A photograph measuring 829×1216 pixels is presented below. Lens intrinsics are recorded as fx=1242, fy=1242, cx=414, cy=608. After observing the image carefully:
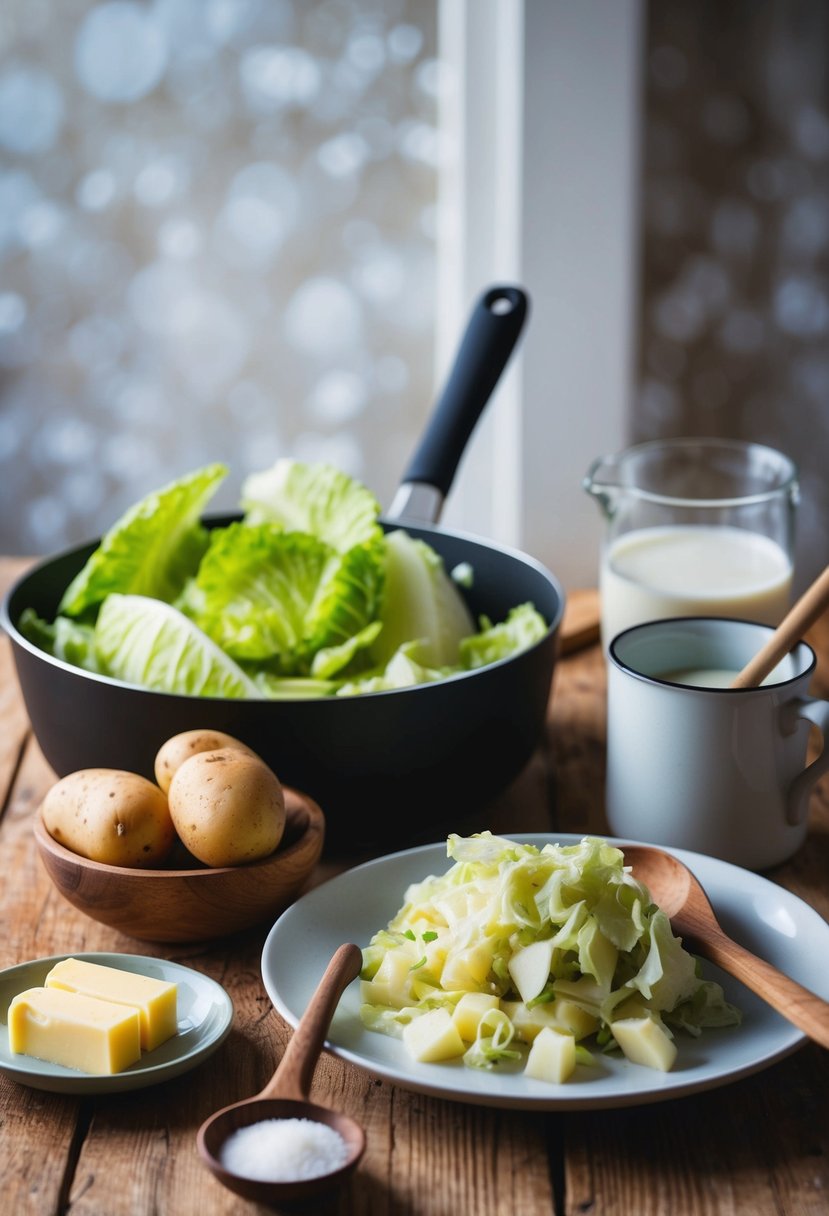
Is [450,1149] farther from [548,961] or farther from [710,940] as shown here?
[710,940]

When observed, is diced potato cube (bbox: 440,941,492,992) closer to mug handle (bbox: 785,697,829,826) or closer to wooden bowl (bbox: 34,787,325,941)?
wooden bowl (bbox: 34,787,325,941)

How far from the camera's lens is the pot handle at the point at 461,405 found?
4.95 ft

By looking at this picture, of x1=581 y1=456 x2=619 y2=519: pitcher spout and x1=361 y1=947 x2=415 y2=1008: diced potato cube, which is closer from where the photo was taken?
x1=361 y1=947 x2=415 y2=1008: diced potato cube

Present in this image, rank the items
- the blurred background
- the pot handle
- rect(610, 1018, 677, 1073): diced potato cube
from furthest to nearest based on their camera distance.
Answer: the blurred background, the pot handle, rect(610, 1018, 677, 1073): diced potato cube

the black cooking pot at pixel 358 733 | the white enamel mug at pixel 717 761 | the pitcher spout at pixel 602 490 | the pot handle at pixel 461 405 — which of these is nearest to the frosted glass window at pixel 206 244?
the pot handle at pixel 461 405

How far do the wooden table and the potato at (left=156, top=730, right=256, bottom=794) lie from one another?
194 millimetres

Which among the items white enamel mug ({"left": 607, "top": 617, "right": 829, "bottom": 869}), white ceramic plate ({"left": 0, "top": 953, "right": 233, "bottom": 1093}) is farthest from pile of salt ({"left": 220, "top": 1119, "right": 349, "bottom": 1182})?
white enamel mug ({"left": 607, "top": 617, "right": 829, "bottom": 869})

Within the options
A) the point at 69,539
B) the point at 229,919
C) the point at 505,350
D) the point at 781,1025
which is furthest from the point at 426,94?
the point at 781,1025

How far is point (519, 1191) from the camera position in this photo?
0.76 meters

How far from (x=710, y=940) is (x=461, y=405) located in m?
0.80

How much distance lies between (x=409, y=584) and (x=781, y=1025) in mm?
632

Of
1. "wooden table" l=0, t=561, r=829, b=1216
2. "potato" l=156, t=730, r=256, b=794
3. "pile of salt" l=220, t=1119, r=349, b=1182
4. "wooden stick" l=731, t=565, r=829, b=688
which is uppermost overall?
"wooden stick" l=731, t=565, r=829, b=688

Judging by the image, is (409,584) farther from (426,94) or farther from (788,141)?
(788,141)

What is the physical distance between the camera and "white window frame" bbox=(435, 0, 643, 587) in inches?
75.9
